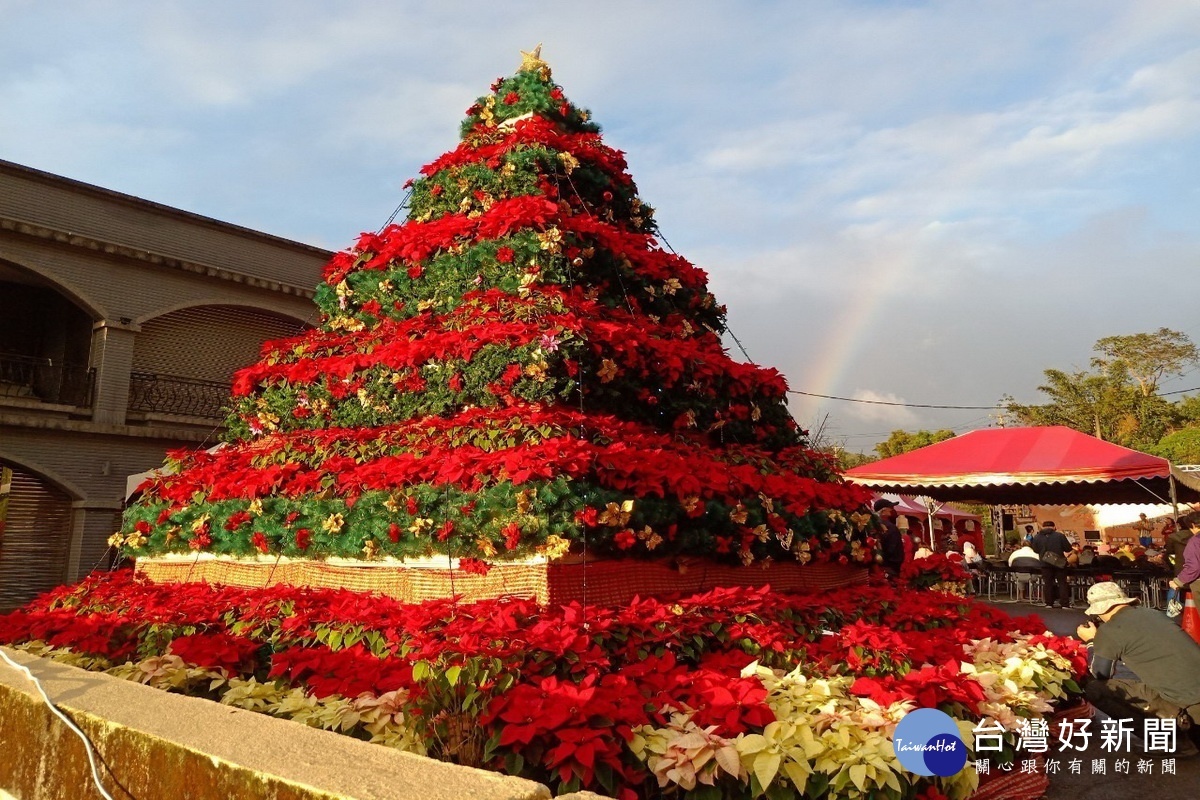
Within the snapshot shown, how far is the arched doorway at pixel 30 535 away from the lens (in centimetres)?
1675

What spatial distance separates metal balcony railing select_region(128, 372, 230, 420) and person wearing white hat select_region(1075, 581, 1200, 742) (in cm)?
1750

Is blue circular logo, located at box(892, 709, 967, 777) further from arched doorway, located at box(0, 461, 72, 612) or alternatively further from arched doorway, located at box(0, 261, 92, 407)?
arched doorway, located at box(0, 261, 92, 407)

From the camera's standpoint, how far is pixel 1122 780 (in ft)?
15.9

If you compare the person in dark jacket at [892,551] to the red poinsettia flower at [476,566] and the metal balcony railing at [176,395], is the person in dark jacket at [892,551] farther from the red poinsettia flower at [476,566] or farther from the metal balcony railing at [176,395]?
the metal balcony railing at [176,395]

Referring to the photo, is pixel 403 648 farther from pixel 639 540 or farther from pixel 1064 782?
pixel 1064 782

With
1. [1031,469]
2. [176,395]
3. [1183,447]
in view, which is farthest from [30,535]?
[1183,447]

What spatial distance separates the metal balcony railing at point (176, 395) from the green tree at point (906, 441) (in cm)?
4049

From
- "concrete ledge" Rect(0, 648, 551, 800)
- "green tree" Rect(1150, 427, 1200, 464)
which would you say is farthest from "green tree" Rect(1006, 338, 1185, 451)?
"concrete ledge" Rect(0, 648, 551, 800)

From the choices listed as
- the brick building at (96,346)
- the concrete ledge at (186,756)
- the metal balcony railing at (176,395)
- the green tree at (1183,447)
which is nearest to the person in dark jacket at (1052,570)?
the concrete ledge at (186,756)

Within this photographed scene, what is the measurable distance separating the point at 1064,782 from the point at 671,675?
2.55 meters

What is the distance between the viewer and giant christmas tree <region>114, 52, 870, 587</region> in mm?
5453

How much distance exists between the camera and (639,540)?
548 centimetres

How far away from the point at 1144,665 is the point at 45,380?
846 inches

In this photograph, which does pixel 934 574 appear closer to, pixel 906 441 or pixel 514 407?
pixel 514 407
